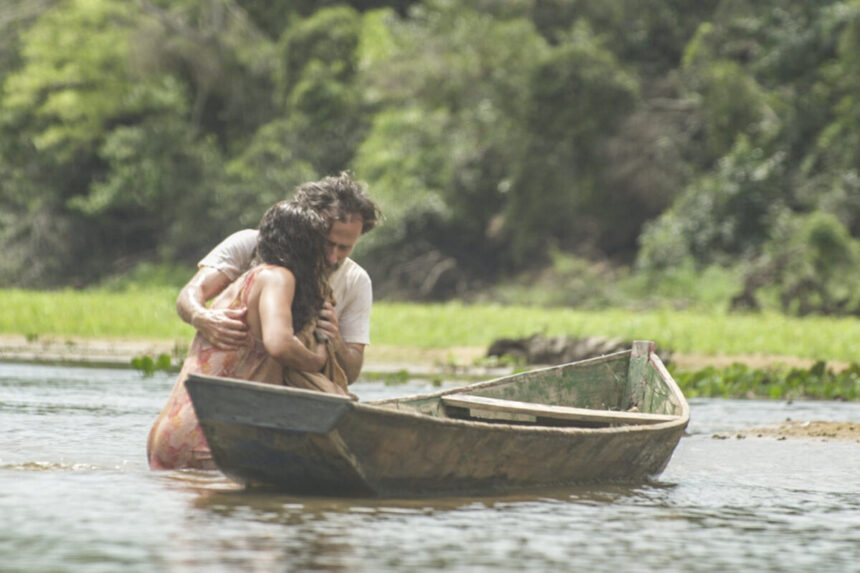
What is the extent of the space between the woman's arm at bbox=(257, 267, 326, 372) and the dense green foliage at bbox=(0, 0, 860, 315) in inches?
638

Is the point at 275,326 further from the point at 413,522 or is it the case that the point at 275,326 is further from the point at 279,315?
the point at 413,522

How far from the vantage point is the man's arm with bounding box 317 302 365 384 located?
6.53m

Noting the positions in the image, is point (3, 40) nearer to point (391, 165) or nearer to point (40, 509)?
point (391, 165)

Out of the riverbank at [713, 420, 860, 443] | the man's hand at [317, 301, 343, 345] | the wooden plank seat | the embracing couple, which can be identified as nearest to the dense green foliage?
the riverbank at [713, 420, 860, 443]

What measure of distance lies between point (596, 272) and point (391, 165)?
200 inches

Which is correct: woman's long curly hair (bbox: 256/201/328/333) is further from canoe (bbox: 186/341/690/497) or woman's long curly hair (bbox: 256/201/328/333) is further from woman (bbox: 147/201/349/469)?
canoe (bbox: 186/341/690/497)

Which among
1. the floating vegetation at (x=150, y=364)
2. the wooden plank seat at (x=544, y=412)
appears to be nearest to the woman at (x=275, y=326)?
the wooden plank seat at (x=544, y=412)

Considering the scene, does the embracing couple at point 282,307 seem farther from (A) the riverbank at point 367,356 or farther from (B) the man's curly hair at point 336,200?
(A) the riverbank at point 367,356

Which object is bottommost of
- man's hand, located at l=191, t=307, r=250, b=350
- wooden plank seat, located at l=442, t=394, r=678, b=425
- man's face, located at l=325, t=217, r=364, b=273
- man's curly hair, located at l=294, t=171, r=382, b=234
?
wooden plank seat, located at l=442, t=394, r=678, b=425

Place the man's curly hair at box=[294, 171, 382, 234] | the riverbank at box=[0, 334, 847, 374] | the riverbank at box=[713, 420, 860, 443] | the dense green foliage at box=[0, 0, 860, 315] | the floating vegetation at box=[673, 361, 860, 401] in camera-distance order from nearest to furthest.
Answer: the man's curly hair at box=[294, 171, 382, 234], the riverbank at box=[713, 420, 860, 443], the floating vegetation at box=[673, 361, 860, 401], the riverbank at box=[0, 334, 847, 374], the dense green foliage at box=[0, 0, 860, 315]

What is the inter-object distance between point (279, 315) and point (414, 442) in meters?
0.79

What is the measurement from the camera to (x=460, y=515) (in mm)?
6023

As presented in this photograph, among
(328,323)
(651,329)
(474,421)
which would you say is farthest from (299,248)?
(651,329)

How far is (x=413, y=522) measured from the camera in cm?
578
